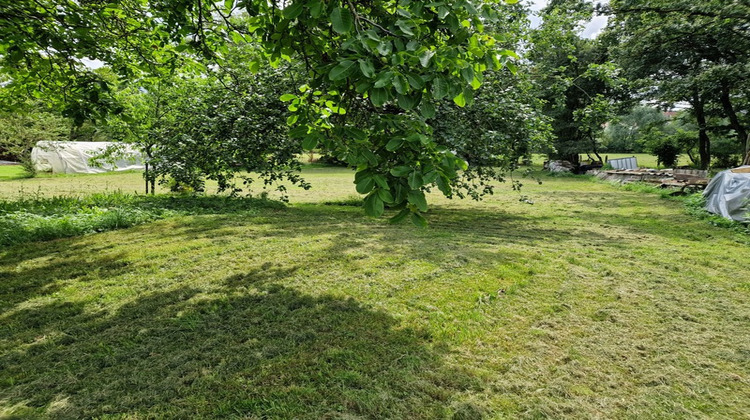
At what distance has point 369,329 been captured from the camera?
2.99 m

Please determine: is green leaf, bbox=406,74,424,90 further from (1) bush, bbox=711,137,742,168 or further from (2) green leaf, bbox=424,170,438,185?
(1) bush, bbox=711,137,742,168

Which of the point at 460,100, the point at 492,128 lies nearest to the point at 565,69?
the point at 492,128

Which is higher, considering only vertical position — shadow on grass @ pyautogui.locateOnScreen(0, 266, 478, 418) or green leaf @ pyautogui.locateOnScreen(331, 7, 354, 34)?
green leaf @ pyautogui.locateOnScreen(331, 7, 354, 34)

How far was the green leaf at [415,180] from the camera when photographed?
78.3 inches

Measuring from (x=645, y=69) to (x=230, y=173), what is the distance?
20770 mm

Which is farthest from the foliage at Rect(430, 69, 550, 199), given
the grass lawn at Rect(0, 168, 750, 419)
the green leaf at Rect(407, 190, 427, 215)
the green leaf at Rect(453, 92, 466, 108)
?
the green leaf at Rect(407, 190, 427, 215)

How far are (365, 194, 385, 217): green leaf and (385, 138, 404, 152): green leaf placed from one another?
0.30 metres

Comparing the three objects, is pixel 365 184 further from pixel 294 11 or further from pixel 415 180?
pixel 294 11

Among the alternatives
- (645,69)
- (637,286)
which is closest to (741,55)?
(645,69)

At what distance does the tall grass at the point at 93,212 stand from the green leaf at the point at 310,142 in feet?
19.2

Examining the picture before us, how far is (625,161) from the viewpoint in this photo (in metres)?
24.5

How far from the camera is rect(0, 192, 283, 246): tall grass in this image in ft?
19.1

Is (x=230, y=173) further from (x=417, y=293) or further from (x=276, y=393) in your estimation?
(x=276, y=393)

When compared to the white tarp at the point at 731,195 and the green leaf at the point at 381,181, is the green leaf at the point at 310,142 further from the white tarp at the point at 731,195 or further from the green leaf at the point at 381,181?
the white tarp at the point at 731,195
